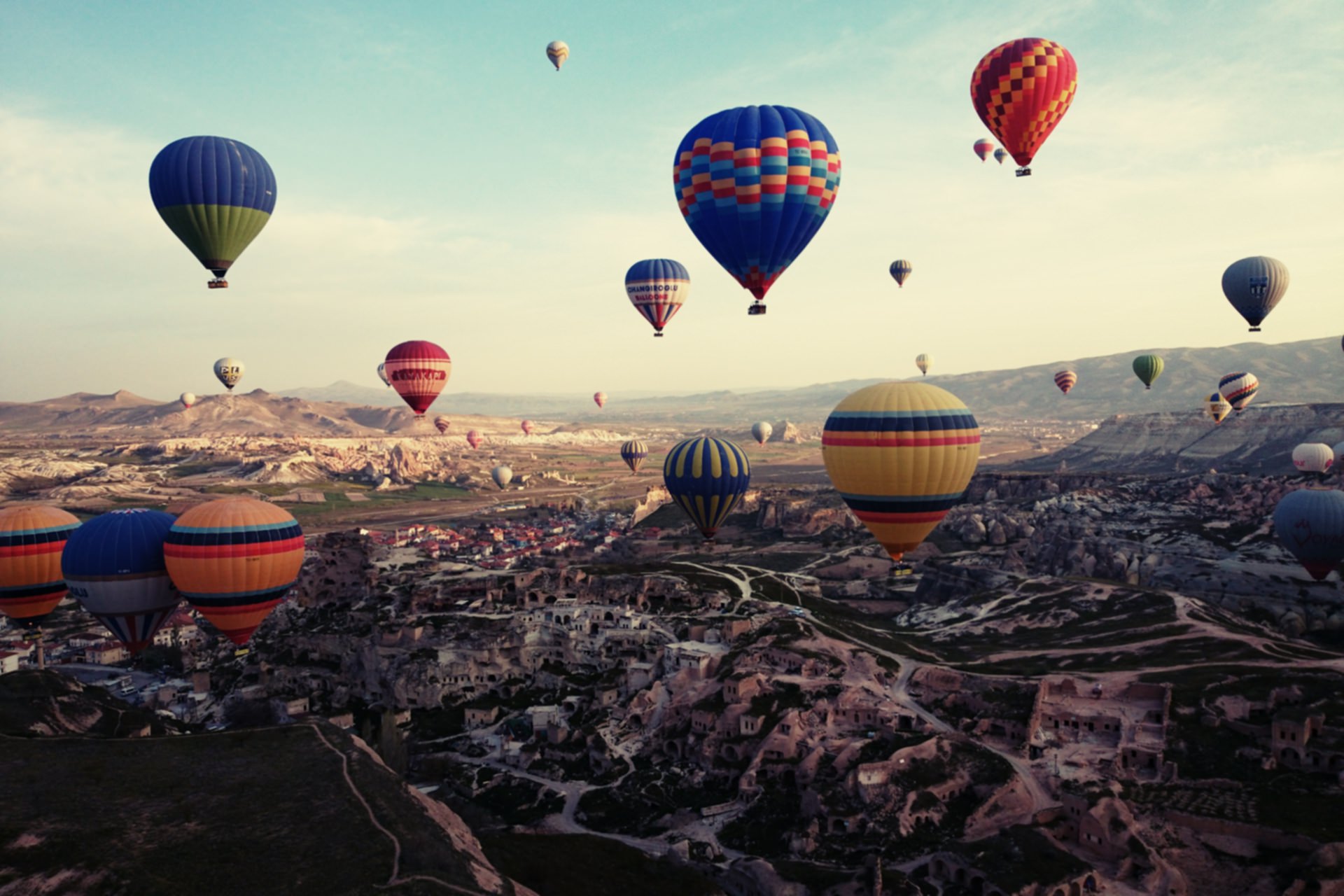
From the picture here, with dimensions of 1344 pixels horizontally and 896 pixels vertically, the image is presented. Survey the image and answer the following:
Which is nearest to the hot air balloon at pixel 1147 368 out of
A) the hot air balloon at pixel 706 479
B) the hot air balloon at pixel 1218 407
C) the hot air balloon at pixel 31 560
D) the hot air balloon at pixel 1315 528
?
the hot air balloon at pixel 1218 407

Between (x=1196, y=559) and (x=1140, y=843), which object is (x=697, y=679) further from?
(x=1196, y=559)

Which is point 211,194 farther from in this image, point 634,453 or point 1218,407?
point 1218,407

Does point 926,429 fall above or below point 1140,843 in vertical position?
above

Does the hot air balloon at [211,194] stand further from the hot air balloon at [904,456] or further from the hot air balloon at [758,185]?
the hot air balloon at [904,456]

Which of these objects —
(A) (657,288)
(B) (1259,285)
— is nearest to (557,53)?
(A) (657,288)

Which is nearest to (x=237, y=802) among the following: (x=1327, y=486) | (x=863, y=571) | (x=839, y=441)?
A: (x=839, y=441)

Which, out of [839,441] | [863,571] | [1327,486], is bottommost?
[863,571]
